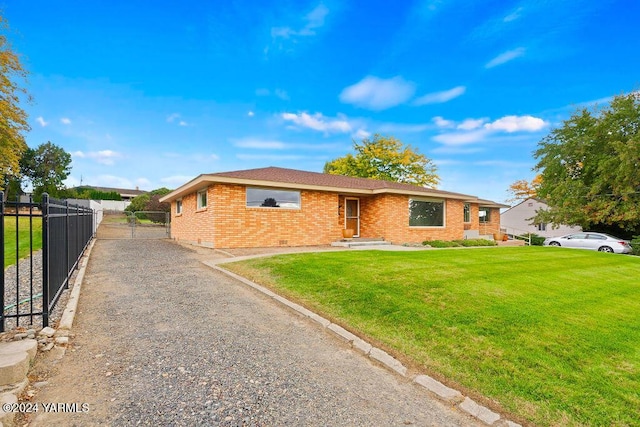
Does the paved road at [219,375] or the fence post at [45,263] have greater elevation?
the fence post at [45,263]

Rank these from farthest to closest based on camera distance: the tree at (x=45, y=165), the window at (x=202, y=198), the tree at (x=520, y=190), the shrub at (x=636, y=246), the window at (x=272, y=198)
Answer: the tree at (x=45, y=165)
the tree at (x=520, y=190)
the shrub at (x=636, y=246)
the window at (x=202, y=198)
the window at (x=272, y=198)

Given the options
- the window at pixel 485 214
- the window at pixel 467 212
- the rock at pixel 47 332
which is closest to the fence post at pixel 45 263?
the rock at pixel 47 332

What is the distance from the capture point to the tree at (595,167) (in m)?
22.5

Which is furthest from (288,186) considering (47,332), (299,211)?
(47,332)

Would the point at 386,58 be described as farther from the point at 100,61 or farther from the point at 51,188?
the point at 51,188

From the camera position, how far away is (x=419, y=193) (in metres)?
17.6

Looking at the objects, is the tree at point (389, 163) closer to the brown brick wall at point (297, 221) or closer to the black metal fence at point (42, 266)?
the brown brick wall at point (297, 221)

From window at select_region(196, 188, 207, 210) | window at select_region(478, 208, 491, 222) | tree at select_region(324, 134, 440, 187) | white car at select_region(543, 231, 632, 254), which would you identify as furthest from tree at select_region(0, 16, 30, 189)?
white car at select_region(543, 231, 632, 254)

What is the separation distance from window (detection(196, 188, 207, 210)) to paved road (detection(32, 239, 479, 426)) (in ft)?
30.6

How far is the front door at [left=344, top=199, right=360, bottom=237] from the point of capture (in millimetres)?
17594

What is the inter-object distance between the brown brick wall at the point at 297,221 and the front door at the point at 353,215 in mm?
293

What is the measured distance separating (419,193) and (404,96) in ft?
18.3

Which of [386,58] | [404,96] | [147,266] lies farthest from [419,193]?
[147,266]

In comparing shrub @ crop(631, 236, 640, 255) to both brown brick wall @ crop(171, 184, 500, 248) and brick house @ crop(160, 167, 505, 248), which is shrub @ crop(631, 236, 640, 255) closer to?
brick house @ crop(160, 167, 505, 248)
